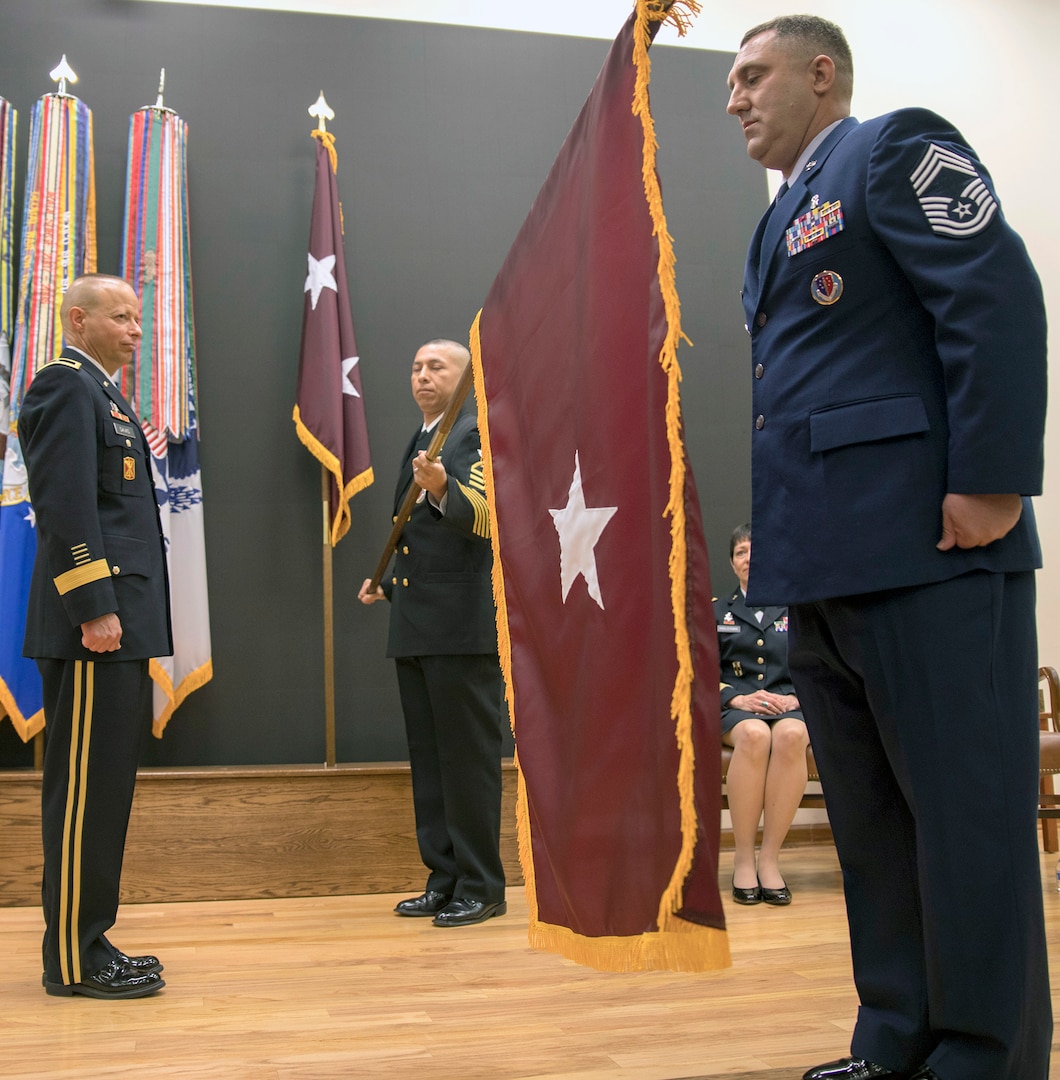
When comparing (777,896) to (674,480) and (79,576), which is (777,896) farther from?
(674,480)

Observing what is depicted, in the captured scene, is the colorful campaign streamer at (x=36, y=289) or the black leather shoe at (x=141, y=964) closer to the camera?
the black leather shoe at (x=141, y=964)

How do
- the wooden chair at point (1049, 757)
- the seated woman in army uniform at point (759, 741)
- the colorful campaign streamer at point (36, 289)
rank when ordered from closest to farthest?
1. the seated woman in army uniform at point (759, 741)
2. the wooden chair at point (1049, 757)
3. the colorful campaign streamer at point (36, 289)

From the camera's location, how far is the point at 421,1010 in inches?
75.0

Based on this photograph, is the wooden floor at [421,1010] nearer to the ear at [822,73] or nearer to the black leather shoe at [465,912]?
the black leather shoe at [465,912]

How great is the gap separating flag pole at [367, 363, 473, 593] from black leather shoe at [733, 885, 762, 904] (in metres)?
1.37

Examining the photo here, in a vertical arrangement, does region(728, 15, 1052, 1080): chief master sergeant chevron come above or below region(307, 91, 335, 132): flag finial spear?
below

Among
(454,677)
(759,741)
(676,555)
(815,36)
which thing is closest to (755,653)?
(759,741)

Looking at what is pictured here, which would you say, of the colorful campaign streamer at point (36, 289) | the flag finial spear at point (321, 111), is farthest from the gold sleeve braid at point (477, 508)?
the flag finial spear at point (321, 111)

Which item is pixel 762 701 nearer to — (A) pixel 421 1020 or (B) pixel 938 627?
(A) pixel 421 1020

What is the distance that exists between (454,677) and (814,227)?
5.60ft

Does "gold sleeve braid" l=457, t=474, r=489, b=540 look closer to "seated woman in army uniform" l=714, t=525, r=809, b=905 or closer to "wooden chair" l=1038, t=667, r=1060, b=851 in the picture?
"seated woman in army uniform" l=714, t=525, r=809, b=905

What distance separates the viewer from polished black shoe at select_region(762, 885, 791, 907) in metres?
2.94

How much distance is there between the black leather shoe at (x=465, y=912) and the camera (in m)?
2.63

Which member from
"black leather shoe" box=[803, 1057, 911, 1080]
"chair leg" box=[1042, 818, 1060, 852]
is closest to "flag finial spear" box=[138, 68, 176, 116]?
"black leather shoe" box=[803, 1057, 911, 1080]
